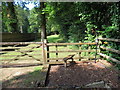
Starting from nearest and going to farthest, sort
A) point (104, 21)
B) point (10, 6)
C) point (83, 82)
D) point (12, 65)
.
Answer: point (83, 82)
point (12, 65)
point (104, 21)
point (10, 6)

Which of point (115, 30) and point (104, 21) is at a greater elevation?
point (104, 21)

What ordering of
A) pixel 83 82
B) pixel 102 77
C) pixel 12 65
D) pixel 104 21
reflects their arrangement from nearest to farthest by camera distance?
pixel 83 82, pixel 102 77, pixel 12 65, pixel 104 21

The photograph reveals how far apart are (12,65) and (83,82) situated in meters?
3.34

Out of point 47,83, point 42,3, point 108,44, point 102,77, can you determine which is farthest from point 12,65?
point 42,3

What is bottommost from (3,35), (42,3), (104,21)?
(3,35)

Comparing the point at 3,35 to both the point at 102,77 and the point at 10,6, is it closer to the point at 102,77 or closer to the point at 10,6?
the point at 10,6

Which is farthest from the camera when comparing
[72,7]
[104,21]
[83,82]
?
[72,7]

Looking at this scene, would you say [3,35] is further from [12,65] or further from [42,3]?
[12,65]

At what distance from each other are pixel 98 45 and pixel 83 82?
2.26m

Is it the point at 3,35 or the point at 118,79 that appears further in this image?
the point at 3,35

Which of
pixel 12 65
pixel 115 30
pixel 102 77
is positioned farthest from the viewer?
pixel 12 65

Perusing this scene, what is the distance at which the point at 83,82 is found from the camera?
8.21 feet

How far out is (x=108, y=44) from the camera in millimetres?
3926

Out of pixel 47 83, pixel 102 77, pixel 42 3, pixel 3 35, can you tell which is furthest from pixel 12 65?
pixel 42 3
